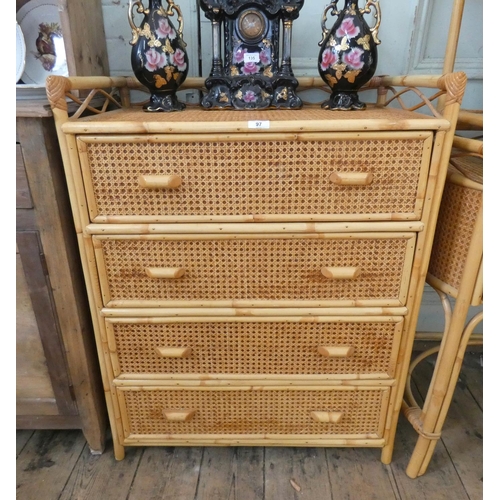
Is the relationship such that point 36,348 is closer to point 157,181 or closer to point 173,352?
point 173,352

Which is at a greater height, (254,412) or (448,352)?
(448,352)

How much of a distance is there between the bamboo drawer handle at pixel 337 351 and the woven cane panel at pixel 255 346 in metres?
0.01

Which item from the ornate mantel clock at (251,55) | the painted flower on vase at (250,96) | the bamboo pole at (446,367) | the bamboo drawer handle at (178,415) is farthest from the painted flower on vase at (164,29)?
the bamboo drawer handle at (178,415)

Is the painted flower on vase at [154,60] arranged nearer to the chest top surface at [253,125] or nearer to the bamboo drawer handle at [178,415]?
the chest top surface at [253,125]

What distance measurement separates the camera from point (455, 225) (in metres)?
0.96

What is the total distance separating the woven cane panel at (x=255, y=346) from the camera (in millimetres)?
1011

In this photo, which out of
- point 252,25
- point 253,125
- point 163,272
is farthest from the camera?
point 252,25

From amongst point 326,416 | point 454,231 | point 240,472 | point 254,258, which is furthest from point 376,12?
point 240,472

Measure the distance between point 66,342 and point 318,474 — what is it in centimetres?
79

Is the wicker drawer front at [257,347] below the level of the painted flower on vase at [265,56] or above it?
below

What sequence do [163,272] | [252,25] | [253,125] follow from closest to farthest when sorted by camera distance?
1. [253,125]
2. [163,272]
3. [252,25]

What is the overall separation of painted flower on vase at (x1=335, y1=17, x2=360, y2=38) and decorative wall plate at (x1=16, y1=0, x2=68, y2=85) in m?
0.76

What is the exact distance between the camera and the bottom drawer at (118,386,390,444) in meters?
1.08

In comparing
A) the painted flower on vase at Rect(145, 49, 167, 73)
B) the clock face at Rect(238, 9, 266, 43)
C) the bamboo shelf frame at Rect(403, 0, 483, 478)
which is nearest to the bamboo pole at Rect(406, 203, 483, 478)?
the bamboo shelf frame at Rect(403, 0, 483, 478)
